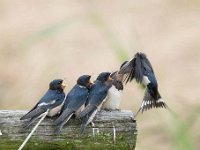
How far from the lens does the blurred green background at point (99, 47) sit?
6883 millimetres

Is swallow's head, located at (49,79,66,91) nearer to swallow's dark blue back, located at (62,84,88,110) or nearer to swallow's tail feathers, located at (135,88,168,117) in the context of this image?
swallow's dark blue back, located at (62,84,88,110)

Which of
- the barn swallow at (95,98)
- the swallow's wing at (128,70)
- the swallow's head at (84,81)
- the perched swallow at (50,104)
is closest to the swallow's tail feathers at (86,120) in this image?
the barn swallow at (95,98)

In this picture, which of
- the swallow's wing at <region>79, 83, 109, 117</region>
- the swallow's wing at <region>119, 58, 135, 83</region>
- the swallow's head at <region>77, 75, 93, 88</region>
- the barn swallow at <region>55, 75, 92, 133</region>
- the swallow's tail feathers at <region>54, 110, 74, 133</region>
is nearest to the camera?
the swallow's tail feathers at <region>54, 110, 74, 133</region>

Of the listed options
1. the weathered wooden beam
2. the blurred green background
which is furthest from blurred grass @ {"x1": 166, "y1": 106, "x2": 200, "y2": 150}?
the blurred green background

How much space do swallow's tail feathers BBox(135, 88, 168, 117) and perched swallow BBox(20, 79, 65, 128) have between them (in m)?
0.30

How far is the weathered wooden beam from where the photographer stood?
2844 mm

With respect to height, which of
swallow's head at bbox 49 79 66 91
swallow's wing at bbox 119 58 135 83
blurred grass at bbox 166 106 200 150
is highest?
swallow's wing at bbox 119 58 135 83

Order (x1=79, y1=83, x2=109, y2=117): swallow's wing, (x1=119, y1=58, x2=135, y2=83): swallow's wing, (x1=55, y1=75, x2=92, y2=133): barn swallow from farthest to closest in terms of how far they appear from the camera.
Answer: (x1=119, y1=58, x2=135, y2=83): swallow's wing
(x1=79, y1=83, x2=109, y2=117): swallow's wing
(x1=55, y1=75, x2=92, y2=133): barn swallow

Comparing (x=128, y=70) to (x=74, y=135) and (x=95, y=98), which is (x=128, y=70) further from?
(x=74, y=135)

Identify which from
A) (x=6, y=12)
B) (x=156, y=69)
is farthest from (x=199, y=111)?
(x=6, y=12)

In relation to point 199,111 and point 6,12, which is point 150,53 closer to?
point 6,12

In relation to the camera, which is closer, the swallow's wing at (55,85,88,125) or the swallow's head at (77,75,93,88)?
the swallow's wing at (55,85,88,125)

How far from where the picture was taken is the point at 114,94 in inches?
131

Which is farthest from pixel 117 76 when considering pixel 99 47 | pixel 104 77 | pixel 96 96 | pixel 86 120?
pixel 99 47
